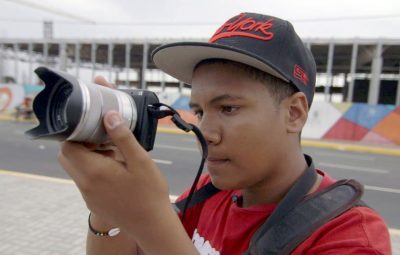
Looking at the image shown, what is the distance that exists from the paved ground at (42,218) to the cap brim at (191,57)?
2666mm

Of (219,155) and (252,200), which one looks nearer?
(219,155)

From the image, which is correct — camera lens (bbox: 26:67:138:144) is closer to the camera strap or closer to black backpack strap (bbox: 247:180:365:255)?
the camera strap

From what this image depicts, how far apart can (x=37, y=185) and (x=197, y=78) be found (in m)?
5.11

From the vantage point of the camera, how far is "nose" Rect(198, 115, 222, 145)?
1156 millimetres

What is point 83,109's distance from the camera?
34.9 inches

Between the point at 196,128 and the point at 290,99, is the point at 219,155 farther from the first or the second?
the point at 290,99

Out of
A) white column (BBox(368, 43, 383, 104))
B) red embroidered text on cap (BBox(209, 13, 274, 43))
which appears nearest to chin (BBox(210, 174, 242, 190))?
red embroidered text on cap (BBox(209, 13, 274, 43))

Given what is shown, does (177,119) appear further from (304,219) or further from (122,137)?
(304,219)

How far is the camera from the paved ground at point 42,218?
3594mm

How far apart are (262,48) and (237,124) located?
0.24 m

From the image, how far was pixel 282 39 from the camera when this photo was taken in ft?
3.82

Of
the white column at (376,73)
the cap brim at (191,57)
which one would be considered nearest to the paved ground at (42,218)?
the cap brim at (191,57)

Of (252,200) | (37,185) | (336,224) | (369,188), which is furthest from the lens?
(369,188)

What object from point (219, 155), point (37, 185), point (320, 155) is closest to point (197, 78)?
point (219, 155)
